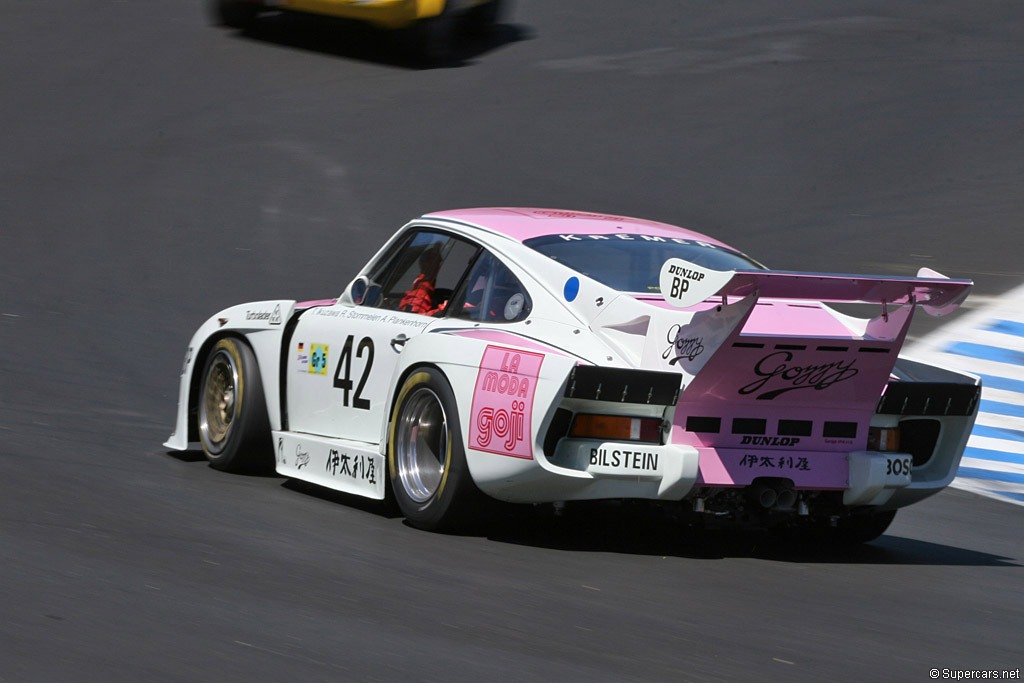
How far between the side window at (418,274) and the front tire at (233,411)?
2.89 ft

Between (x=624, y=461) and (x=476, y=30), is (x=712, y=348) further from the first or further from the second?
(x=476, y=30)

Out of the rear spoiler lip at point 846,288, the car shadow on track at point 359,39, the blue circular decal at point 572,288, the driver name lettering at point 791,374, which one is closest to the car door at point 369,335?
the blue circular decal at point 572,288

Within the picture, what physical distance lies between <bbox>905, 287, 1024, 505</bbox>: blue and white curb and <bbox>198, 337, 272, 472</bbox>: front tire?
3898 mm

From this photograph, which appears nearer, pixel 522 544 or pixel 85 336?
pixel 522 544

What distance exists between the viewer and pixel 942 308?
5.68 metres

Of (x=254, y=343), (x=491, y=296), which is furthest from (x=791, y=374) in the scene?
(x=254, y=343)

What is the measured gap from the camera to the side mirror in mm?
7023

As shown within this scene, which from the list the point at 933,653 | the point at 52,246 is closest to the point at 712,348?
the point at 933,653

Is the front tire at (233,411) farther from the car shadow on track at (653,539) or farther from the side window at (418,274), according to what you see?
the side window at (418,274)

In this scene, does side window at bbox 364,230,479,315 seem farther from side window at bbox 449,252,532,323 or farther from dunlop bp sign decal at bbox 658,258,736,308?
dunlop bp sign decal at bbox 658,258,736,308

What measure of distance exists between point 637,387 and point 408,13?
12876mm

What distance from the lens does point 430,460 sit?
6137 millimetres

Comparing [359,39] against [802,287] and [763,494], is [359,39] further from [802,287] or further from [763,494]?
[802,287]

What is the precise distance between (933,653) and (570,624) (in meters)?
1.12
